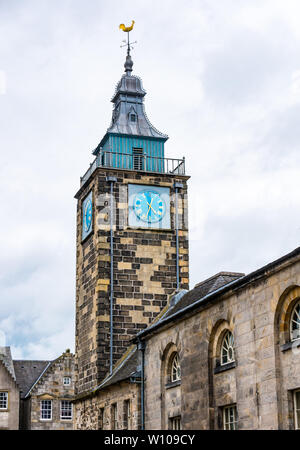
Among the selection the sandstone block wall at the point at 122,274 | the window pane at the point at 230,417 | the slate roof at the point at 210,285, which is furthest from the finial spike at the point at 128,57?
the window pane at the point at 230,417

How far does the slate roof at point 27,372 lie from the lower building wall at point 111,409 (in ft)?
82.9

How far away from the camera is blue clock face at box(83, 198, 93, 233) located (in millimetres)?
34875

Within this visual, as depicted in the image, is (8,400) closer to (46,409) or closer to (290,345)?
(46,409)

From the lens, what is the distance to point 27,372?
60.9 meters

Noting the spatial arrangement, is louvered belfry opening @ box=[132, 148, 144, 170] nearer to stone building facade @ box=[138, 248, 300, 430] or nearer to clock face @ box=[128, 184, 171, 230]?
clock face @ box=[128, 184, 171, 230]

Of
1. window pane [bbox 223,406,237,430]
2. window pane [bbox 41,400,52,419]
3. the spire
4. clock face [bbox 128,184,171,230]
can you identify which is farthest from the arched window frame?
window pane [bbox 41,400,52,419]

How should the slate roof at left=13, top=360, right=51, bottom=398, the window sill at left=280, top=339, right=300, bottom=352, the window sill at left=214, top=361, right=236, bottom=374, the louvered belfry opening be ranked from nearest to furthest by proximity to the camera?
the window sill at left=280, top=339, right=300, bottom=352, the window sill at left=214, top=361, right=236, bottom=374, the louvered belfry opening, the slate roof at left=13, top=360, right=51, bottom=398

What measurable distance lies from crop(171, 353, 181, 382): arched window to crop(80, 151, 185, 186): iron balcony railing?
11.6m

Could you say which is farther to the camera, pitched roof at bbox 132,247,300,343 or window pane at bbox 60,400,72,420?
window pane at bbox 60,400,72,420

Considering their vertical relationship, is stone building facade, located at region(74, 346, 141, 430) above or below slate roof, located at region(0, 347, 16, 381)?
below

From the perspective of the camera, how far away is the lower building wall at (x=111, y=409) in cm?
2748

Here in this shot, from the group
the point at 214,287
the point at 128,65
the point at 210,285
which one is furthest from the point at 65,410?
the point at 214,287
